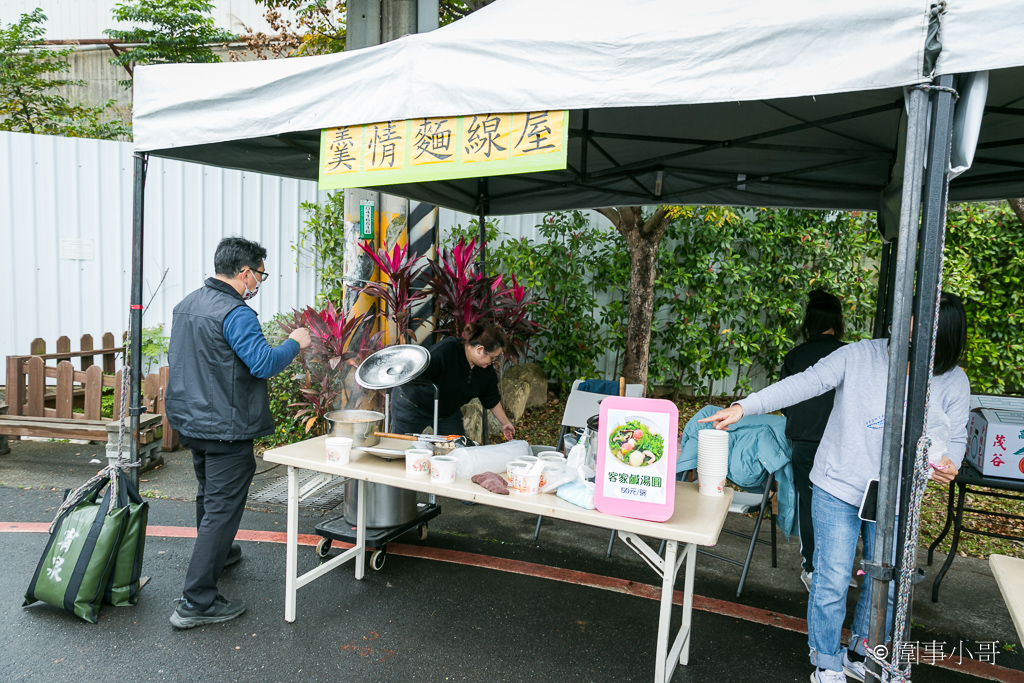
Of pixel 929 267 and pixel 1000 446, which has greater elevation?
pixel 929 267

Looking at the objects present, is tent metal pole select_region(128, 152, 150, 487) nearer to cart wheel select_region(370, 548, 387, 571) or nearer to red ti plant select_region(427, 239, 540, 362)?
cart wheel select_region(370, 548, 387, 571)

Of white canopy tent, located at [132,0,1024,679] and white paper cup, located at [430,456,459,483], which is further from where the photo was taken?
white paper cup, located at [430,456,459,483]

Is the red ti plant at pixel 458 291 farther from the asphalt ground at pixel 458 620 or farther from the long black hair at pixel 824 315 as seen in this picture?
the long black hair at pixel 824 315

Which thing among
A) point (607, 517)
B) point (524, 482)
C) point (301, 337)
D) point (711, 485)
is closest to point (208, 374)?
point (301, 337)

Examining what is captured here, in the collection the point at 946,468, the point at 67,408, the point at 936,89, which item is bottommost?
the point at 67,408

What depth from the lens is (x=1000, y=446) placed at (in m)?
3.25

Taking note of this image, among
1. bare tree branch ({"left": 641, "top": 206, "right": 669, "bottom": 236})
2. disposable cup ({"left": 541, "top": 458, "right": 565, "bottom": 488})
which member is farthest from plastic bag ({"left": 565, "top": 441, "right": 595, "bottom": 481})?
bare tree branch ({"left": 641, "top": 206, "right": 669, "bottom": 236})

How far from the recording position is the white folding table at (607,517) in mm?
2281

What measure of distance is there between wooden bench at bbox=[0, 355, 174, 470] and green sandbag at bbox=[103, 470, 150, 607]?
2.29 meters

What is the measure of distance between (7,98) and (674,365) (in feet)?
41.6

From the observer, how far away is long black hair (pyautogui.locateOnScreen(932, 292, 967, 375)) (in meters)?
2.26

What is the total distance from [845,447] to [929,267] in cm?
89

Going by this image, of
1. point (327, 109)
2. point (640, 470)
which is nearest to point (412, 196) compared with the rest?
point (327, 109)

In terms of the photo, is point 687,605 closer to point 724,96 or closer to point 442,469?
point 442,469
